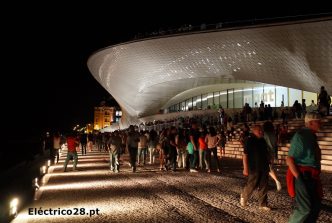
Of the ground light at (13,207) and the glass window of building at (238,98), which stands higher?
the glass window of building at (238,98)

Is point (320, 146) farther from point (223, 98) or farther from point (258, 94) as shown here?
point (223, 98)

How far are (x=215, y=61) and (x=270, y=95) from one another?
6.96 metres

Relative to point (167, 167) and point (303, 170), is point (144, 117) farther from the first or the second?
point (303, 170)

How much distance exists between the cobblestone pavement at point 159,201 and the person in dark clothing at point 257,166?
0.24 m

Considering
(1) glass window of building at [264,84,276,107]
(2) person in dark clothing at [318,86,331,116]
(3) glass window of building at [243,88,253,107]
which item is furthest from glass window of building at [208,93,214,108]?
(2) person in dark clothing at [318,86,331,116]

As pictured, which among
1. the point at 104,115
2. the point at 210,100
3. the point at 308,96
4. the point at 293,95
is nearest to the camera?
the point at 308,96

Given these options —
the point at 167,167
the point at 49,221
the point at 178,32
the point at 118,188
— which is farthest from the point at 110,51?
the point at 49,221

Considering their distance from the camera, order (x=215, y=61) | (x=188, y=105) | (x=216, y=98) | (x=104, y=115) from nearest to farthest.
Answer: (x=215, y=61) → (x=216, y=98) → (x=188, y=105) → (x=104, y=115)

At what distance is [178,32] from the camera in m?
41.1

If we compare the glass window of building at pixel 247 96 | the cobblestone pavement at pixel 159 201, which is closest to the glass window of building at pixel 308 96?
the glass window of building at pixel 247 96

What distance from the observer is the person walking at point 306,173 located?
13.4ft

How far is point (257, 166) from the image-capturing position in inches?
265

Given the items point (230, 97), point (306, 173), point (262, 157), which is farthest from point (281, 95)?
point (306, 173)

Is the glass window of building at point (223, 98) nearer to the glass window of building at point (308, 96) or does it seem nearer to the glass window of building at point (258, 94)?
the glass window of building at point (258, 94)
